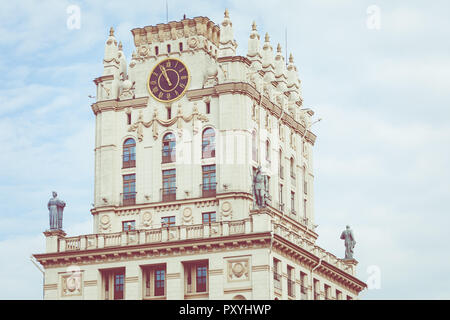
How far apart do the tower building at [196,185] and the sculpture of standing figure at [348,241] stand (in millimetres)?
992

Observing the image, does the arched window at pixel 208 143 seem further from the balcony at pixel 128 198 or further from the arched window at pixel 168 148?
the balcony at pixel 128 198

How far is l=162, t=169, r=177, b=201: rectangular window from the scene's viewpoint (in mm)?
128500

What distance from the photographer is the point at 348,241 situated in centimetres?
13750

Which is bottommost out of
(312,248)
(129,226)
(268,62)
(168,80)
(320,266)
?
(320,266)

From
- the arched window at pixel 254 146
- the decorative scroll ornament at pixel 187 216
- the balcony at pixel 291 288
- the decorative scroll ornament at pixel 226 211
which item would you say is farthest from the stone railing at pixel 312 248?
the decorative scroll ornament at pixel 187 216

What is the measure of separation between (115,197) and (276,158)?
1685 cm

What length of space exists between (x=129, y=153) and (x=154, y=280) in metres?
15.1

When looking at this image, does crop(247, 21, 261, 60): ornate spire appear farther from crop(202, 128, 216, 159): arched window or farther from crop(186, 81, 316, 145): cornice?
crop(202, 128, 216, 159): arched window

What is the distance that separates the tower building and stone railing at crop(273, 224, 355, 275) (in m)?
0.17

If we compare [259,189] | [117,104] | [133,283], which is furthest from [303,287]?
[117,104]

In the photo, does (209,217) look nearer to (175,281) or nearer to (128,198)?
(175,281)

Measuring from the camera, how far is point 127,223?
129 metres

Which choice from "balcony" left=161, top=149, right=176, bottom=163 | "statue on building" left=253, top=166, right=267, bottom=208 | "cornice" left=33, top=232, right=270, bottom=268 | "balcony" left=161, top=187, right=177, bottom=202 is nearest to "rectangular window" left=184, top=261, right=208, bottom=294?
"cornice" left=33, top=232, right=270, bottom=268
